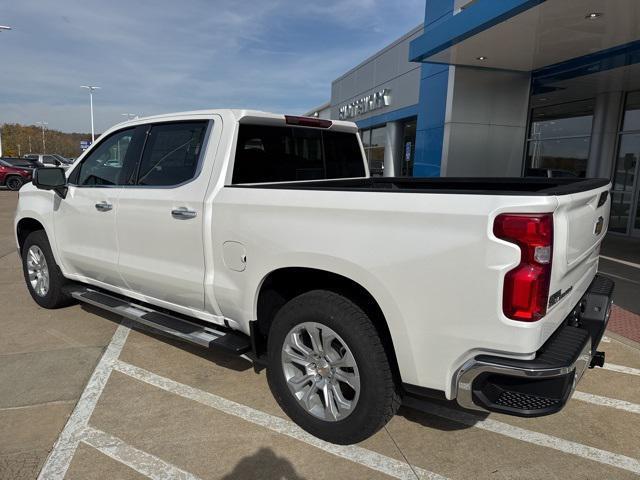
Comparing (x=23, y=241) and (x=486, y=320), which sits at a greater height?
(x=486, y=320)

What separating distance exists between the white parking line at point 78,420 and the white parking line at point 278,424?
0.46 ft

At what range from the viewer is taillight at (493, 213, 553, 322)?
6.71ft

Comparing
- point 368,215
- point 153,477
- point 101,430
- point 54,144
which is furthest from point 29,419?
point 54,144

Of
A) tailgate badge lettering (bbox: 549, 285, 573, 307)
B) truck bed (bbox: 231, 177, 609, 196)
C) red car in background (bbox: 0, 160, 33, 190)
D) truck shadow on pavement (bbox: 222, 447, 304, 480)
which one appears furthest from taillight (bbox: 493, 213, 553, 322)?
red car in background (bbox: 0, 160, 33, 190)

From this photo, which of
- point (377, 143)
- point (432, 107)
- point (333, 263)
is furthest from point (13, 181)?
point (333, 263)

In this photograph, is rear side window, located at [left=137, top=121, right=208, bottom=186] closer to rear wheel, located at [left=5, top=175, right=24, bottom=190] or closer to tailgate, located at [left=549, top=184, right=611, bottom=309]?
tailgate, located at [left=549, top=184, right=611, bottom=309]

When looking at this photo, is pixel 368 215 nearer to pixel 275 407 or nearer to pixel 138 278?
pixel 275 407

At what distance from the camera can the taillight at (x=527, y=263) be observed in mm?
2045

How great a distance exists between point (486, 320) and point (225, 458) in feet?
5.43

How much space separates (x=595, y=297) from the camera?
3129mm

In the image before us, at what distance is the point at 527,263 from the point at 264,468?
1755 mm

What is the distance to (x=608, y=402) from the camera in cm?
346

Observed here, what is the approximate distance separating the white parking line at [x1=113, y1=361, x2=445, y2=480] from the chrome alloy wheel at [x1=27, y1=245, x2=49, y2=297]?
1.76 metres

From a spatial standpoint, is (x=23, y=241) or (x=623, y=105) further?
(x=623, y=105)
